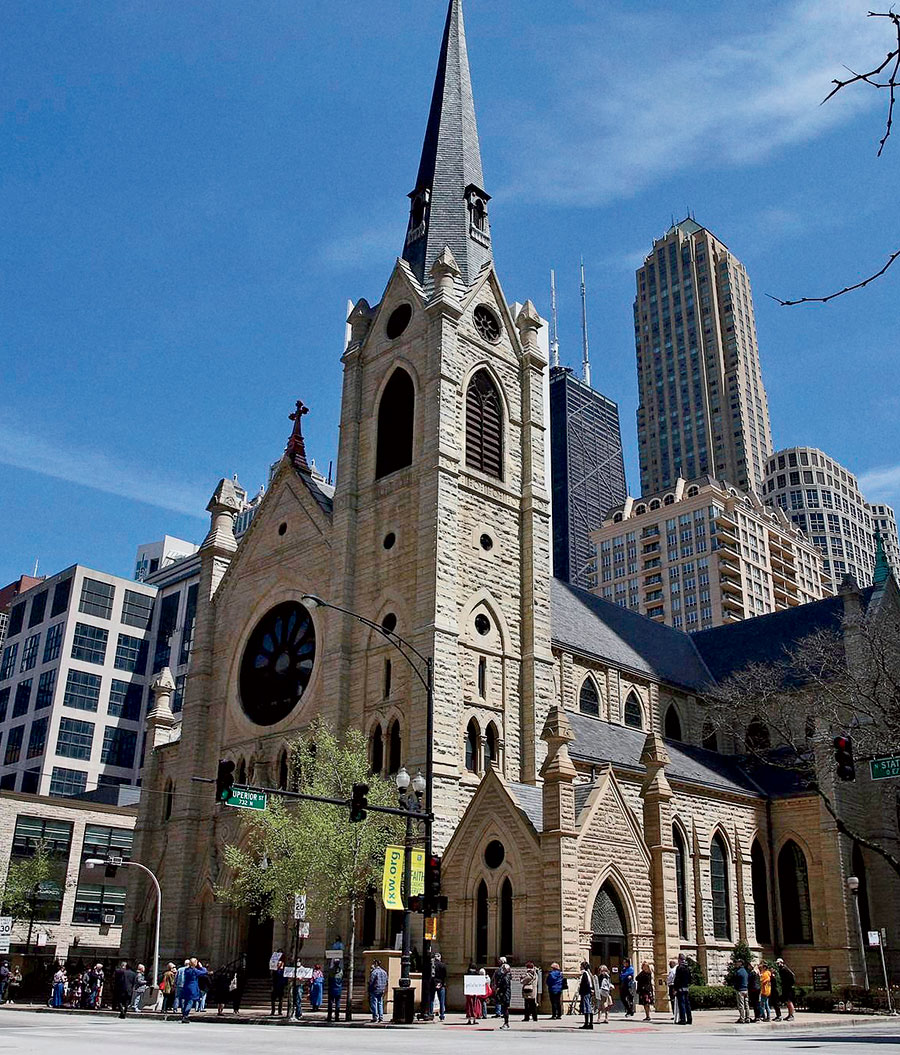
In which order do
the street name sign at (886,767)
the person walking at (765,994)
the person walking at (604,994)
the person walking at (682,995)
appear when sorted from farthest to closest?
the person walking at (765,994)
the person walking at (604,994)
the person walking at (682,995)
the street name sign at (886,767)

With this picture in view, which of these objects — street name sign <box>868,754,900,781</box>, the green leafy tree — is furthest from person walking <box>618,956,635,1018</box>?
street name sign <box>868,754,900,781</box>

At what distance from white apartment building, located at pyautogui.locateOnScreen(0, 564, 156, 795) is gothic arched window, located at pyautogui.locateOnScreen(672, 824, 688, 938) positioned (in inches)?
2654

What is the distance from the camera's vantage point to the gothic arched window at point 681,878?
37094mm

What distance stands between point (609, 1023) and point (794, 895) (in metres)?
17.2

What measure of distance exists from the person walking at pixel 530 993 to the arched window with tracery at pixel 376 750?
11479mm

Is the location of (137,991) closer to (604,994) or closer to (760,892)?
(604,994)

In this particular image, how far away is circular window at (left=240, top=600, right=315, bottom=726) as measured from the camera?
140 feet

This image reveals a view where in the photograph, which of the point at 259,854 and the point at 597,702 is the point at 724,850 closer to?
the point at 597,702

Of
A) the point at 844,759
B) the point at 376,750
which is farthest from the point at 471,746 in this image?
the point at 844,759

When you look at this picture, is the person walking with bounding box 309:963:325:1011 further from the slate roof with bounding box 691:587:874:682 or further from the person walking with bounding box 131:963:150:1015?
the slate roof with bounding box 691:587:874:682

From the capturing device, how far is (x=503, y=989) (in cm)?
2722

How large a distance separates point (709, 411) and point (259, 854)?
12300cm

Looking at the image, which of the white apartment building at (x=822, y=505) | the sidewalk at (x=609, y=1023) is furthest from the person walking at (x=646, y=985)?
the white apartment building at (x=822, y=505)

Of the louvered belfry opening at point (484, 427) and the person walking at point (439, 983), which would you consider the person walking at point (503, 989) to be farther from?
the louvered belfry opening at point (484, 427)
